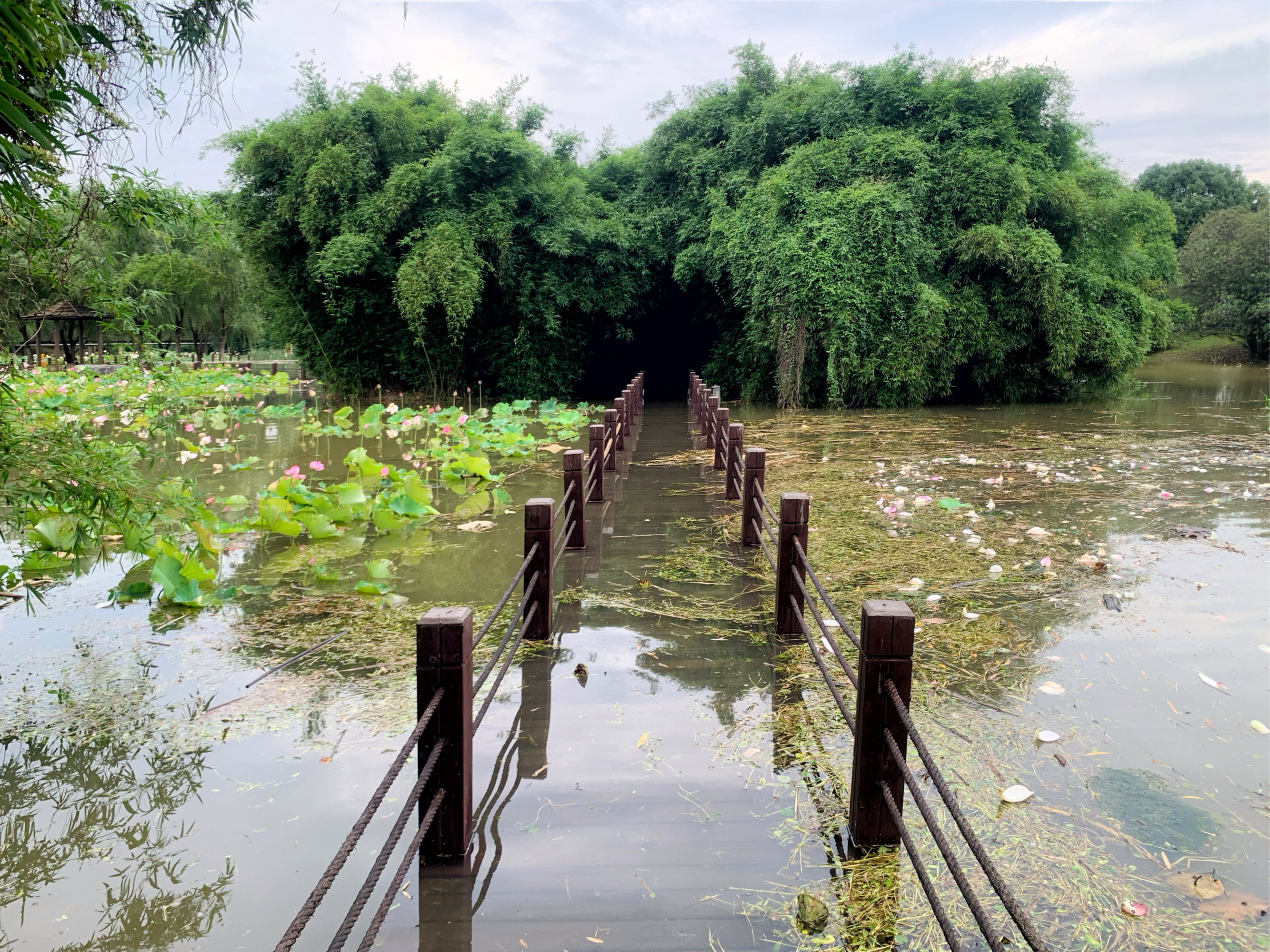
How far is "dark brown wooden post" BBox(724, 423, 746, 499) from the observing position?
7332 millimetres

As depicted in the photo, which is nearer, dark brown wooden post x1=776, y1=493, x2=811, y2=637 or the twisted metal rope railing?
the twisted metal rope railing

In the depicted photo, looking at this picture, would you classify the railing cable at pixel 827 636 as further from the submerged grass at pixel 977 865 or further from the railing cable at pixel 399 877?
the railing cable at pixel 399 877

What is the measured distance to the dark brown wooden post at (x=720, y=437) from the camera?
8758 mm

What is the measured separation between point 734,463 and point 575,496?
1.91 meters

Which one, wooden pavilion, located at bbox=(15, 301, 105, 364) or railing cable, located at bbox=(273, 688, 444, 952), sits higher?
wooden pavilion, located at bbox=(15, 301, 105, 364)

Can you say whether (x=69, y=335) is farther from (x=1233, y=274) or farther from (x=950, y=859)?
(x=1233, y=274)

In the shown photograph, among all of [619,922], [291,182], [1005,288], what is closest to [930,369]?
[1005,288]

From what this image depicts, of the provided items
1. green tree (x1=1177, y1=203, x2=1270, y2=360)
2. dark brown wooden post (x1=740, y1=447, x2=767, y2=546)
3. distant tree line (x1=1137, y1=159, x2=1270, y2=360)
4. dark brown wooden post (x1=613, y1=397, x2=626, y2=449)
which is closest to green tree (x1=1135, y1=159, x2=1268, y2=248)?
distant tree line (x1=1137, y1=159, x2=1270, y2=360)

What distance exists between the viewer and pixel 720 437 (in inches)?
358

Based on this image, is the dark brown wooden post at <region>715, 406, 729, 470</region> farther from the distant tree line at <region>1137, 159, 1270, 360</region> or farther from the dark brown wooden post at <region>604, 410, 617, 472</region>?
the distant tree line at <region>1137, 159, 1270, 360</region>

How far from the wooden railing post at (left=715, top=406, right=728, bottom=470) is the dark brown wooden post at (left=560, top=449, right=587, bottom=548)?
272 centimetres

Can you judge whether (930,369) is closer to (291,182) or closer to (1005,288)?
(1005,288)

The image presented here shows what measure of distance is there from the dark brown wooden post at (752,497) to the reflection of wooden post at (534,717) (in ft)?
7.34

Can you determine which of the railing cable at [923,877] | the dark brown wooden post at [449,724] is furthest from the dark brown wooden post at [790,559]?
the dark brown wooden post at [449,724]
